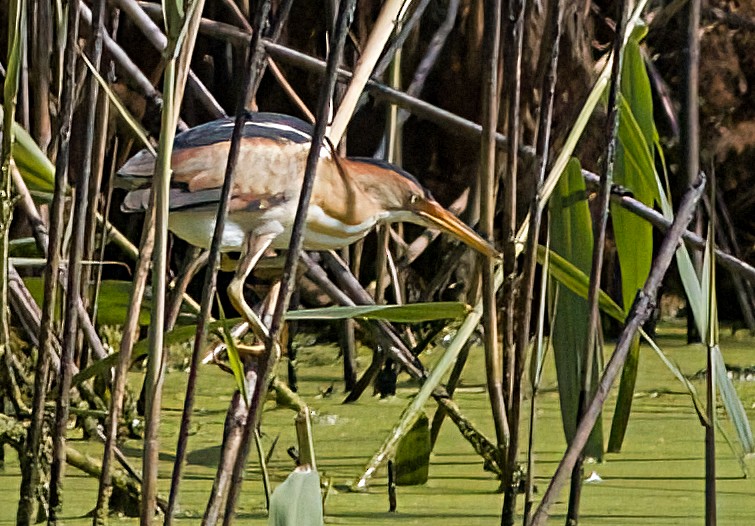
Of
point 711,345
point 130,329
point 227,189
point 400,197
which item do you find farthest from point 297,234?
point 400,197

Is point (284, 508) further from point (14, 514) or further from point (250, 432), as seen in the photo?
point (14, 514)

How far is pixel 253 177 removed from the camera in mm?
1421

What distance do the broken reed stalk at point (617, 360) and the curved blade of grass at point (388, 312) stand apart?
6.1 inches

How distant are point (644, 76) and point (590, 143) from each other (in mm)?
1422

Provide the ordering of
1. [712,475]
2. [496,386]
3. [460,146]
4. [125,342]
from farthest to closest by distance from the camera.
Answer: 1. [460,146]
2. [496,386]
3. [712,475]
4. [125,342]

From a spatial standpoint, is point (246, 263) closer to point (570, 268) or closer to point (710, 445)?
point (570, 268)

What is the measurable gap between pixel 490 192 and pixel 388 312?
7.7 inches

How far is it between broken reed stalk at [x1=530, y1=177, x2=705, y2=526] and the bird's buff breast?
0.41 metres

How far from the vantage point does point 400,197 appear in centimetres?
167

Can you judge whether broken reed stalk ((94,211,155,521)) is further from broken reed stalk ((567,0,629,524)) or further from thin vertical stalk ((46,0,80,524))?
broken reed stalk ((567,0,629,524))

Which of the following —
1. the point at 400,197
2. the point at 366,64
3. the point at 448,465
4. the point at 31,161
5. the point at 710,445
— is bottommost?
the point at 448,465

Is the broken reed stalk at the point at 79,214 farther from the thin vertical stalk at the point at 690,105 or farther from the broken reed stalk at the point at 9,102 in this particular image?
the thin vertical stalk at the point at 690,105

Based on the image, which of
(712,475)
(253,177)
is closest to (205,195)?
(253,177)

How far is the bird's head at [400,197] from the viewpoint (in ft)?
5.39
